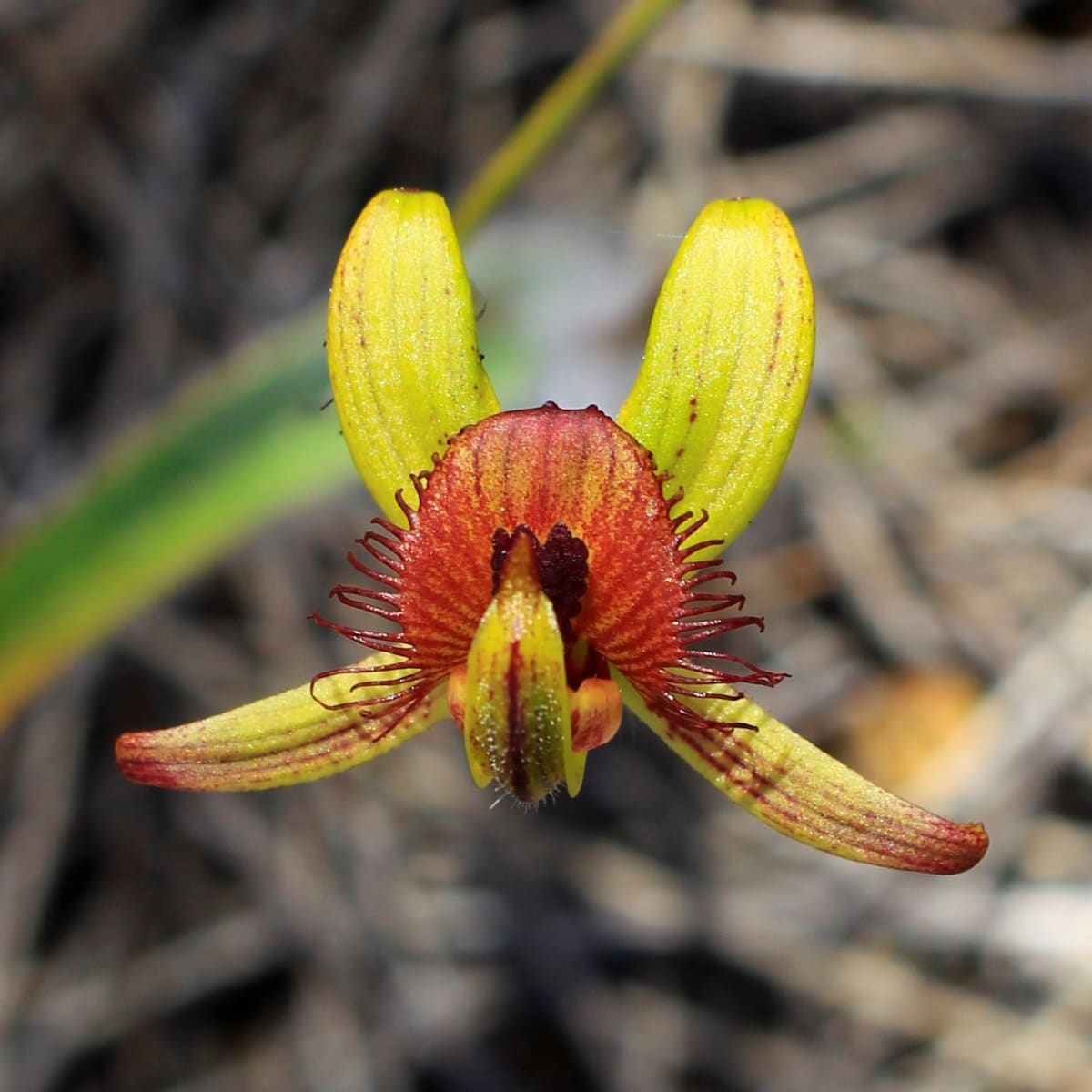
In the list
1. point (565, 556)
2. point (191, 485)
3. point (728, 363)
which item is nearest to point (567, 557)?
point (565, 556)

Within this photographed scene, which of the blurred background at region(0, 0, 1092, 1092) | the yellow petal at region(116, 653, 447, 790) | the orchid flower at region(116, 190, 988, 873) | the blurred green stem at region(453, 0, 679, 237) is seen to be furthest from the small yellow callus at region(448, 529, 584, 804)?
the blurred background at region(0, 0, 1092, 1092)

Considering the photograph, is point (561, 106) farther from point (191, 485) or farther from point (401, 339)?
point (191, 485)

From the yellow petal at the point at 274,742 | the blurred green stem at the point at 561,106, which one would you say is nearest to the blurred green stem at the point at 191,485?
the blurred green stem at the point at 561,106

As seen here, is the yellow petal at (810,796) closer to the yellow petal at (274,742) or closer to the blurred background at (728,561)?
the yellow petal at (274,742)

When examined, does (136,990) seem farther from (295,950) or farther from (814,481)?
(814,481)

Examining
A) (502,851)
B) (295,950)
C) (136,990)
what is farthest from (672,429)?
(136,990)
